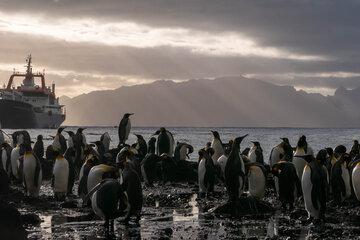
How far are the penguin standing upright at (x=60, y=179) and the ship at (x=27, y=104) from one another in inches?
4363

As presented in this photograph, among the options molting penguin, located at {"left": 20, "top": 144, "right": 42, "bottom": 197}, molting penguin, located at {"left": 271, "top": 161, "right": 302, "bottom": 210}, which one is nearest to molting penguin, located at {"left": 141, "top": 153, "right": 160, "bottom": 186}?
molting penguin, located at {"left": 20, "top": 144, "right": 42, "bottom": 197}

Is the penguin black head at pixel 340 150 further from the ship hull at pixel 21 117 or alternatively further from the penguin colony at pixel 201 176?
the ship hull at pixel 21 117

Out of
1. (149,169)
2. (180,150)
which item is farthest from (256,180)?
(180,150)

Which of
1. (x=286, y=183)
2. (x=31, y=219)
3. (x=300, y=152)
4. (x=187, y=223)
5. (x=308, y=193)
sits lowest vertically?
(x=187, y=223)

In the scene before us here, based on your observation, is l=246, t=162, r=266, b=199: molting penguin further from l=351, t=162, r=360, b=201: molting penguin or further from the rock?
the rock

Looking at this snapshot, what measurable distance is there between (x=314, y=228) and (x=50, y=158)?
1488cm

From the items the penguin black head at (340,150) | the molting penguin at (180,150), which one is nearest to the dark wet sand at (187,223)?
the penguin black head at (340,150)

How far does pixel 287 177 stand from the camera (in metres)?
14.0

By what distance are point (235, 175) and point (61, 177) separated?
199 inches

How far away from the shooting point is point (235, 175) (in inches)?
551

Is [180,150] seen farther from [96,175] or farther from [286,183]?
[96,175]

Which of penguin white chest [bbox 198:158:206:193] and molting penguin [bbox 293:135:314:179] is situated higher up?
molting penguin [bbox 293:135:314:179]

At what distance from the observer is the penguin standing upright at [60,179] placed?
16.2m

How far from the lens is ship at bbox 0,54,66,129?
4911 inches
